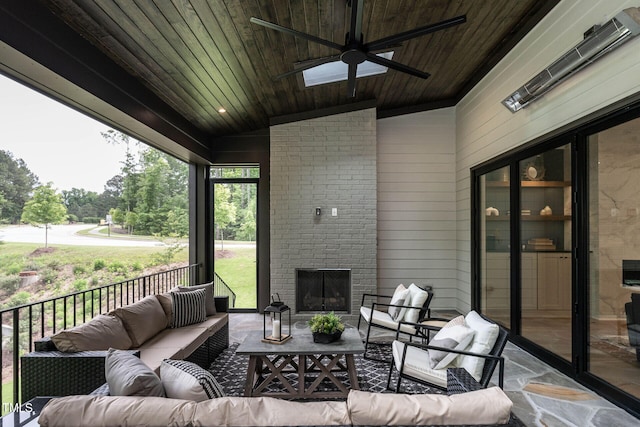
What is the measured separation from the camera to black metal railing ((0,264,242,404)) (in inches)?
102

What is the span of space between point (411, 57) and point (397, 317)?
3110 mm

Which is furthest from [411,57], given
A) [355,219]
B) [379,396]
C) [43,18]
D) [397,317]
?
[379,396]

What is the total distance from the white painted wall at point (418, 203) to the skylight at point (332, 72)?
5.28ft

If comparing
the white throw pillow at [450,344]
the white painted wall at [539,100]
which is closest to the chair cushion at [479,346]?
the white throw pillow at [450,344]

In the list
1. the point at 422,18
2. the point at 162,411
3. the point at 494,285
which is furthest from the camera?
the point at 494,285

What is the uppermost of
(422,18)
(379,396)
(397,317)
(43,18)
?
(422,18)

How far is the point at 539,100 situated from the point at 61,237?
16.8ft

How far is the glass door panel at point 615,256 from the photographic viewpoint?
8.84 ft

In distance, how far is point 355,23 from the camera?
7.71ft

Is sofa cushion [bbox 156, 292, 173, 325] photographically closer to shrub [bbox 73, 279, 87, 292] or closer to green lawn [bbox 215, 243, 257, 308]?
shrub [bbox 73, 279, 87, 292]

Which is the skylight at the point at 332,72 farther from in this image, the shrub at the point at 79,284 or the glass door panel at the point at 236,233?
the shrub at the point at 79,284

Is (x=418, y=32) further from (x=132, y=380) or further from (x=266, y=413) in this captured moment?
(x=132, y=380)

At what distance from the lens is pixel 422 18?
128 inches

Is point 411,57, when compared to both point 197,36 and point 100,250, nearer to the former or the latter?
point 197,36
